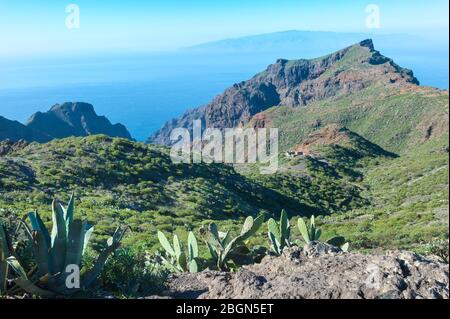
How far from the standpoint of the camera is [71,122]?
127 meters

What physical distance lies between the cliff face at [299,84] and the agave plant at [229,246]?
10170cm

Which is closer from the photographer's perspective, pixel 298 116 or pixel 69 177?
pixel 69 177

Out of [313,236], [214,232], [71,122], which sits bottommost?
[71,122]

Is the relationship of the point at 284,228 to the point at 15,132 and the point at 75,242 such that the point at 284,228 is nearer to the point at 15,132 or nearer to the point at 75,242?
the point at 75,242

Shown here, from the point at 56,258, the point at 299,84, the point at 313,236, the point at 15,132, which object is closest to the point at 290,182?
the point at 313,236

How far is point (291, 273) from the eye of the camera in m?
4.77

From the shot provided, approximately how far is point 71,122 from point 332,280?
129m

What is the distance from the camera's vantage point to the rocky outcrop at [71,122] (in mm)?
113750

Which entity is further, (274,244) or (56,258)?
(274,244)

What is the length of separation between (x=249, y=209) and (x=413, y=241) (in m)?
12.9

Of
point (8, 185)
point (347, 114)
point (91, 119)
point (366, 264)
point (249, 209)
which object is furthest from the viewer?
point (91, 119)

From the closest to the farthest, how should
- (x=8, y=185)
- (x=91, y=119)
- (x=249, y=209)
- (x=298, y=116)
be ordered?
(x=8, y=185) < (x=249, y=209) < (x=298, y=116) < (x=91, y=119)

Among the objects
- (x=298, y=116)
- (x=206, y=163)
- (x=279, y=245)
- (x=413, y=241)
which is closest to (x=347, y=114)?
(x=298, y=116)
